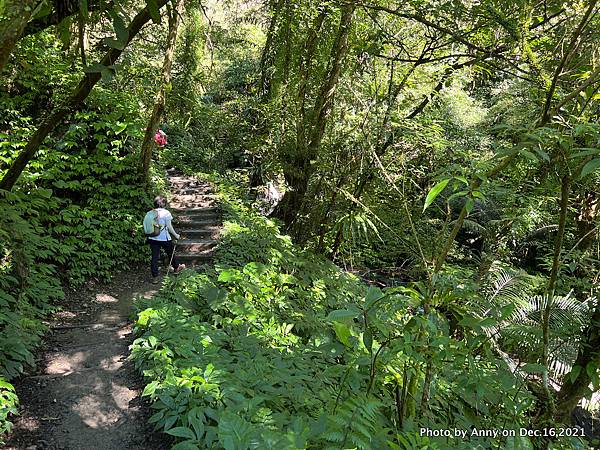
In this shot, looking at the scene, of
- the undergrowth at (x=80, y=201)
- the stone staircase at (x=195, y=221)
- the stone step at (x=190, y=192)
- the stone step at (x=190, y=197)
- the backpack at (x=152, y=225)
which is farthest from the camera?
the stone step at (x=190, y=192)

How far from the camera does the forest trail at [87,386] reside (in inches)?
129

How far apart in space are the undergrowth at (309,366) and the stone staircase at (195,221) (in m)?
2.23

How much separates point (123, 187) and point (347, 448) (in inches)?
292

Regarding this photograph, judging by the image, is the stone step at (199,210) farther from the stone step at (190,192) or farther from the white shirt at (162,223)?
the white shirt at (162,223)

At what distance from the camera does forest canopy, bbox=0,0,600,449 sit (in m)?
1.98

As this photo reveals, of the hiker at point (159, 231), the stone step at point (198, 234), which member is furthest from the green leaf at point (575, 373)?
the stone step at point (198, 234)

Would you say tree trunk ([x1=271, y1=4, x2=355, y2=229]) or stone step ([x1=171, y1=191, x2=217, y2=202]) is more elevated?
tree trunk ([x1=271, y1=4, x2=355, y2=229])

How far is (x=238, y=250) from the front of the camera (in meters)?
7.17

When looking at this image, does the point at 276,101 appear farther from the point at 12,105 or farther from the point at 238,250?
the point at 12,105

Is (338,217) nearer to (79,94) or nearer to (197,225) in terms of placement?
(197,225)

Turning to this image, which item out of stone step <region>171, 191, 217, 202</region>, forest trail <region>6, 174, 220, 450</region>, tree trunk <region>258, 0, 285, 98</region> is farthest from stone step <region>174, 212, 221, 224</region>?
tree trunk <region>258, 0, 285, 98</region>

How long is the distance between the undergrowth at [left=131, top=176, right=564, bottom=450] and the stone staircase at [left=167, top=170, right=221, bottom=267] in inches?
87.7

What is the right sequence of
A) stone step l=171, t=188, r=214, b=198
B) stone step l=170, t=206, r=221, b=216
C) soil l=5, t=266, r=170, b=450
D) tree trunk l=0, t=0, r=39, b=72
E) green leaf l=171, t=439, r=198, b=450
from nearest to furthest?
tree trunk l=0, t=0, r=39, b=72
green leaf l=171, t=439, r=198, b=450
soil l=5, t=266, r=170, b=450
stone step l=170, t=206, r=221, b=216
stone step l=171, t=188, r=214, b=198

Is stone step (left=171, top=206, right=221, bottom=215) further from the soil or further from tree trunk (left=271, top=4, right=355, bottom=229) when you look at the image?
the soil
